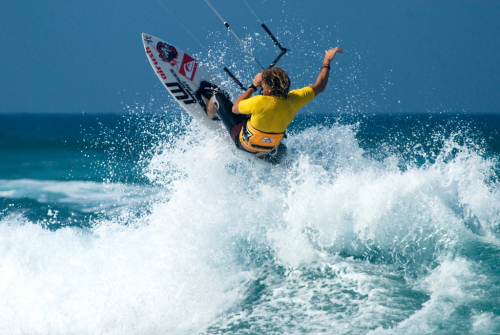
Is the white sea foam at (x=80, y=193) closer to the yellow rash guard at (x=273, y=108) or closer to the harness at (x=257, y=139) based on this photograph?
the harness at (x=257, y=139)

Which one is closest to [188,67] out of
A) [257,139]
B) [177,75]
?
[177,75]

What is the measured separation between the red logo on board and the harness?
185cm

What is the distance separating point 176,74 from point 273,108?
2.56 meters

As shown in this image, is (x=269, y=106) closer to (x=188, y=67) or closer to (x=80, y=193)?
(x=188, y=67)

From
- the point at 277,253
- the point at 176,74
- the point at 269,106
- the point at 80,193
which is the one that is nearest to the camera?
the point at 269,106

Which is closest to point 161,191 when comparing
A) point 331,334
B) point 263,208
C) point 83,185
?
point 83,185

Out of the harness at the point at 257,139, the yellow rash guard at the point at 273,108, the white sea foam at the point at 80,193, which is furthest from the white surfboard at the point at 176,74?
the white sea foam at the point at 80,193

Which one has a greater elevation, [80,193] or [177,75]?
[177,75]

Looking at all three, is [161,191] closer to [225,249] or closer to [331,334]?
[225,249]

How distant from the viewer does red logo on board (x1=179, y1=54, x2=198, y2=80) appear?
6887 millimetres

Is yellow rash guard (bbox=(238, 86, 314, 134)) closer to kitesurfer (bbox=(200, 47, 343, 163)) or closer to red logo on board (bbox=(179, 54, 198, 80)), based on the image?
kitesurfer (bbox=(200, 47, 343, 163))

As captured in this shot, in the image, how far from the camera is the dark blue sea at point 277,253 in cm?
406

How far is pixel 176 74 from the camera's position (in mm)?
6863

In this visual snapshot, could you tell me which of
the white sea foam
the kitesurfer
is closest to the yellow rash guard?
the kitesurfer
